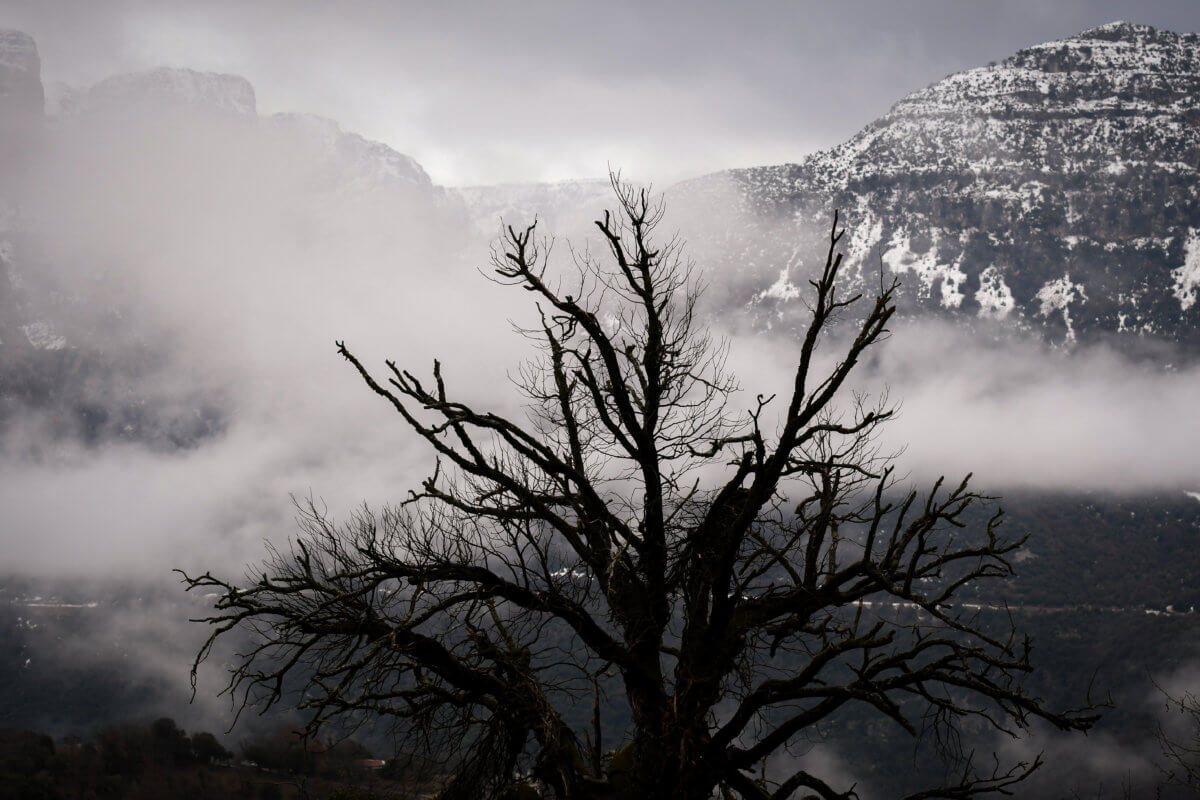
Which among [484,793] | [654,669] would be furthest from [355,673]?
[654,669]

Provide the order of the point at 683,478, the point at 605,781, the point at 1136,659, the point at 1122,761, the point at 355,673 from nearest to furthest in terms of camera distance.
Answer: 1. the point at 355,673
2. the point at 605,781
3. the point at 683,478
4. the point at 1122,761
5. the point at 1136,659

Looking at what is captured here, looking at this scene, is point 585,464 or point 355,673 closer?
point 355,673

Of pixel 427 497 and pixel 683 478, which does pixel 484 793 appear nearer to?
pixel 427 497

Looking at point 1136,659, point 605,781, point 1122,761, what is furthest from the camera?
point 1136,659

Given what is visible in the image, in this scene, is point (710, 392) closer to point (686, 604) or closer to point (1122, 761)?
point (686, 604)

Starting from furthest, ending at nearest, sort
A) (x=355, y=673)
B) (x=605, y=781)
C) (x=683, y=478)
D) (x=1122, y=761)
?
(x=1122, y=761) → (x=683, y=478) → (x=605, y=781) → (x=355, y=673)

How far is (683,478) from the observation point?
928cm

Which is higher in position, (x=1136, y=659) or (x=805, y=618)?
(x=805, y=618)

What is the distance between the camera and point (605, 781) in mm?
7992

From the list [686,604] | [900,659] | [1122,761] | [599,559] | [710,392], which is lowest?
[1122,761]

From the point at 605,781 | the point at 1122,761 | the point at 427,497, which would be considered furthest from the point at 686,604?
the point at 1122,761

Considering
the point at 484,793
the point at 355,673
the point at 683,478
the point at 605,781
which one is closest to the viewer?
the point at 355,673

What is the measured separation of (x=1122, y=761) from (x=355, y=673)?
155379 mm

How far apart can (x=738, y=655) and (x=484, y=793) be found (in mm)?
3356
